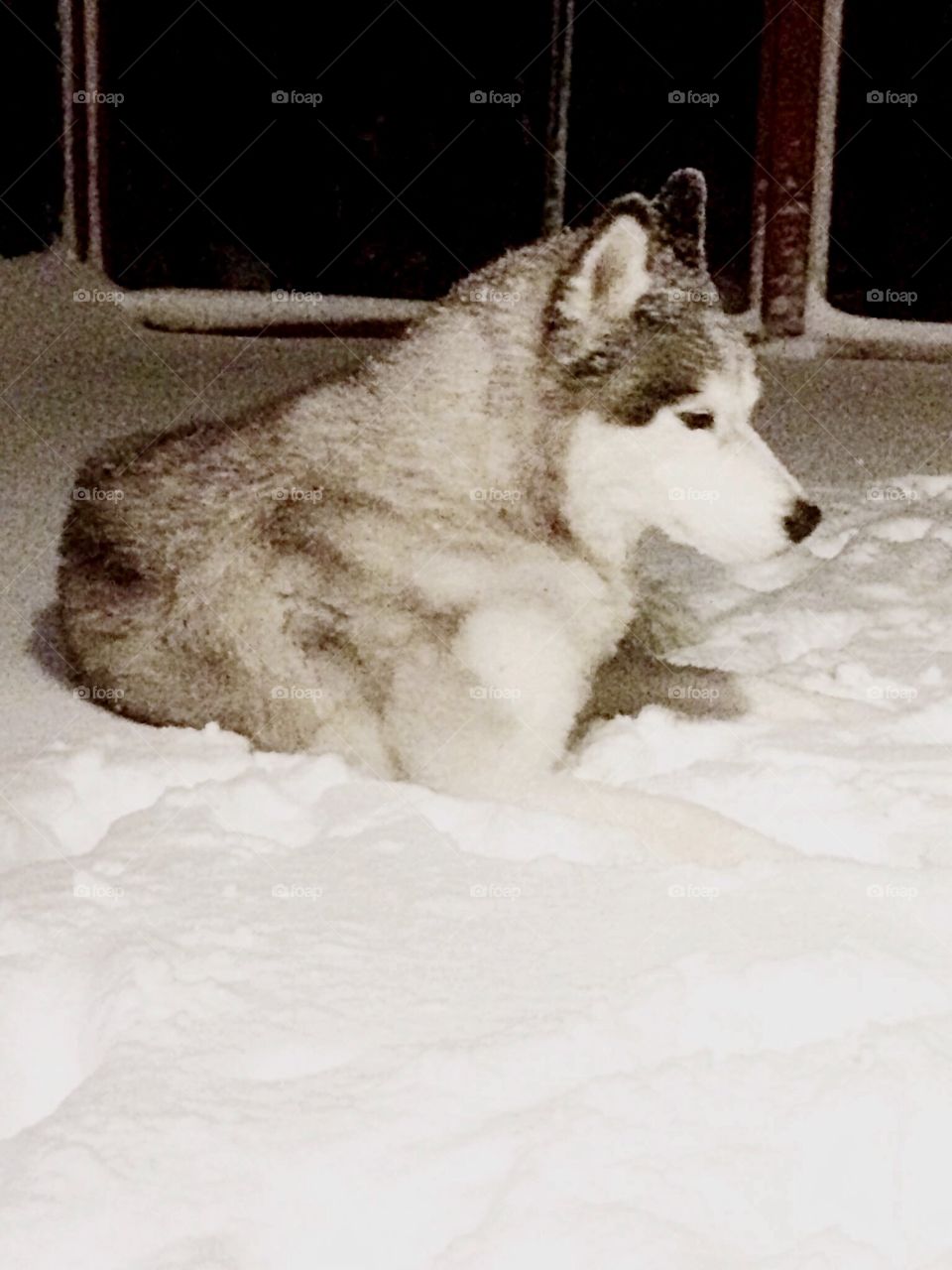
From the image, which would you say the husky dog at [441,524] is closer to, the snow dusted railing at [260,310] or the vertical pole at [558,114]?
the snow dusted railing at [260,310]

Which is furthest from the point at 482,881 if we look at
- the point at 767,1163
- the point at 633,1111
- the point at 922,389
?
the point at 922,389

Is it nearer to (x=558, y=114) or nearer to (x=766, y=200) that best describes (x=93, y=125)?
(x=558, y=114)

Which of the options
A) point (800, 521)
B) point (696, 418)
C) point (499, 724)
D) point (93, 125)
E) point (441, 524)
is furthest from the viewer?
point (93, 125)

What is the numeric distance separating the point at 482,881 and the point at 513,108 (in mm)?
6026

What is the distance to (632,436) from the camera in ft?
8.27

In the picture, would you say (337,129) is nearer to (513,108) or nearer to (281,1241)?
(513,108)

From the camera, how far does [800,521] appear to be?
274 cm

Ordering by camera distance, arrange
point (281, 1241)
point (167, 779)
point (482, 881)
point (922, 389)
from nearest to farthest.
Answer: point (281, 1241) < point (482, 881) < point (167, 779) < point (922, 389)

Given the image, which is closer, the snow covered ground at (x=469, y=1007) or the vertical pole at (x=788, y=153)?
the snow covered ground at (x=469, y=1007)

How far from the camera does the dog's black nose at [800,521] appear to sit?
2732 mm

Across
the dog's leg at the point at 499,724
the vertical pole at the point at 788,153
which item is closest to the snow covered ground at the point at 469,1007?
the dog's leg at the point at 499,724

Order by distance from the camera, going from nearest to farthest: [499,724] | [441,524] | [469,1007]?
[469,1007], [499,724], [441,524]

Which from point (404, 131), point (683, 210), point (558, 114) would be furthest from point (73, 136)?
point (683, 210)

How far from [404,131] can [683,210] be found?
5.01 meters
